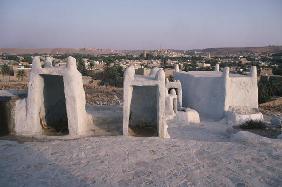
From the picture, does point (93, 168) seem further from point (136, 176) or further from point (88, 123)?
point (88, 123)

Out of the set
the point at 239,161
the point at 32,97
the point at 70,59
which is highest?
the point at 70,59

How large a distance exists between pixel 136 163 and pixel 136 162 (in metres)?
0.06

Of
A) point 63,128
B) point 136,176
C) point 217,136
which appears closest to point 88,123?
point 63,128

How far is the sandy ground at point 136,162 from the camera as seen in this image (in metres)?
6.19

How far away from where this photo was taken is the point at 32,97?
916 cm

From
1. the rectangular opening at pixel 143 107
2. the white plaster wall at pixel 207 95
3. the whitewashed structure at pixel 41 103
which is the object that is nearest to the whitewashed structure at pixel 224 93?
the white plaster wall at pixel 207 95

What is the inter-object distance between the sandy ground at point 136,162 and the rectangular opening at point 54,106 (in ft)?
5.21

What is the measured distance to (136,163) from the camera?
6.99 meters

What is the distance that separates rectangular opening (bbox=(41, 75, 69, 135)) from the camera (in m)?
10.1

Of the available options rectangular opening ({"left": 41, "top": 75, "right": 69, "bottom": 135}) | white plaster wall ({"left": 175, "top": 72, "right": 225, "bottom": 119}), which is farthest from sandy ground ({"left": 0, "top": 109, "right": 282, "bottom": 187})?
white plaster wall ({"left": 175, "top": 72, "right": 225, "bottom": 119})

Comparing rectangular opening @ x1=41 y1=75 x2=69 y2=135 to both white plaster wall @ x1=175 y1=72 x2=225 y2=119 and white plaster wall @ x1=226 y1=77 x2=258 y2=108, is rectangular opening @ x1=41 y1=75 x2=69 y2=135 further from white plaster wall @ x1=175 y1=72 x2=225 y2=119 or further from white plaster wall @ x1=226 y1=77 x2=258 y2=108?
white plaster wall @ x1=226 y1=77 x2=258 y2=108

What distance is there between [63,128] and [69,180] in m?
4.10

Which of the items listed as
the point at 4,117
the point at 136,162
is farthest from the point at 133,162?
the point at 4,117

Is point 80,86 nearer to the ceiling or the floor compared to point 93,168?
nearer to the ceiling
